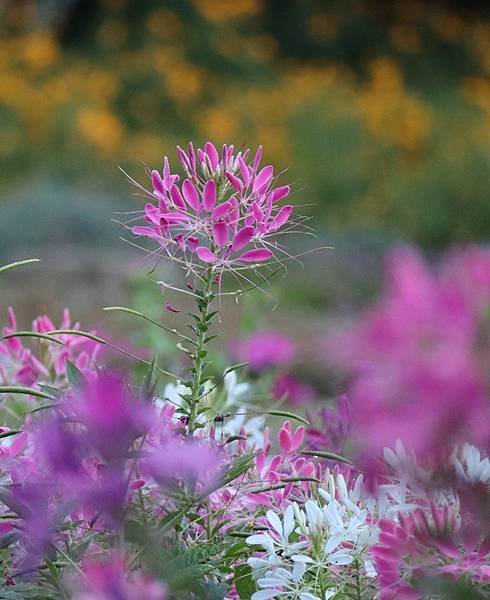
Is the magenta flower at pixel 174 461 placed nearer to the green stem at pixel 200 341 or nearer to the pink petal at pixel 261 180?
the green stem at pixel 200 341

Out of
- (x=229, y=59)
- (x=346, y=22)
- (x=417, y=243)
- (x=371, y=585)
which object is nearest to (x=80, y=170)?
(x=417, y=243)

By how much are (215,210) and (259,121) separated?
9.21m

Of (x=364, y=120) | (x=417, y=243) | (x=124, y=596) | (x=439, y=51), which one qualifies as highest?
(x=439, y=51)

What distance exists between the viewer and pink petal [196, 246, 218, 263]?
1158mm

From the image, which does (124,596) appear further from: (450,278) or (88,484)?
(450,278)

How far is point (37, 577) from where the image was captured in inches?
44.8

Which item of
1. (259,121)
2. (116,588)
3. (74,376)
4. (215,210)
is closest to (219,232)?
(215,210)

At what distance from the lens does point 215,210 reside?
3.85 feet

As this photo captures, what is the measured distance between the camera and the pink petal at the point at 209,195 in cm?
117

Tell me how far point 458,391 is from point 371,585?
0.49 metres

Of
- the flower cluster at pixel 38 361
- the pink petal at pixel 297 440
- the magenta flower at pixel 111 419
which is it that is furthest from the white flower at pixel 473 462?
the flower cluster at pixel 38 361

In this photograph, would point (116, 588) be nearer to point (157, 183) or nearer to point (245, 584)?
point (245, 584)

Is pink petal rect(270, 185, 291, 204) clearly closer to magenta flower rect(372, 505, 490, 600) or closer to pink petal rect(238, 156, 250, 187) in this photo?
pink petal rect(238, 156, 250, 187)

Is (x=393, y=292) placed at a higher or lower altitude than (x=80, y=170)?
lower
